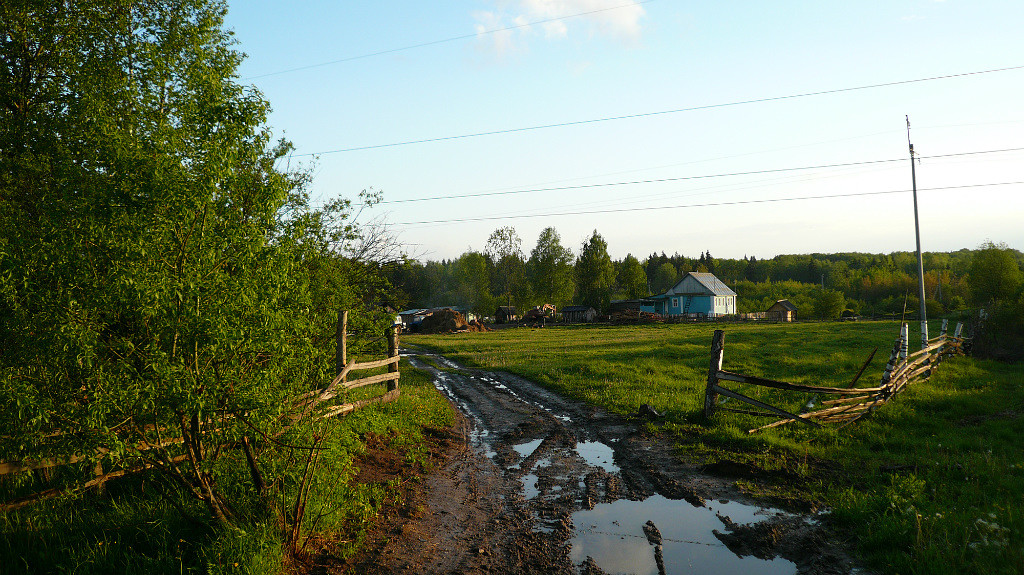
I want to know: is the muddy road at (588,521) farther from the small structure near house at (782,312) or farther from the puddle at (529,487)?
the small structure near house at (782,312)

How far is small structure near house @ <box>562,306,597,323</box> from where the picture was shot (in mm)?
72625

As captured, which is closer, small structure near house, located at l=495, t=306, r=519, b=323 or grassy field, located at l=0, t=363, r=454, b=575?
grassy field, located at l=0, t=363, r=454, b=575

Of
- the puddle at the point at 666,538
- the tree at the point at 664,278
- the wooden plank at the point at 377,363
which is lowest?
the puddle at the point at 666,538

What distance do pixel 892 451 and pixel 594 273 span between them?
203ft

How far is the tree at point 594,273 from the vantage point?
70.6 meters

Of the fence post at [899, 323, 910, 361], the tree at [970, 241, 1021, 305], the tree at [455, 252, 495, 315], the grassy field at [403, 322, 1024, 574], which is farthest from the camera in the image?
the tree at [455, 252, 495, 315]

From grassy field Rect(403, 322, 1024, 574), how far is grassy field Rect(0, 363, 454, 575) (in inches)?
229

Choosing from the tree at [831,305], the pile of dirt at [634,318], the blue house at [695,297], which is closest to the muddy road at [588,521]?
the pile of dirt at [634,318]

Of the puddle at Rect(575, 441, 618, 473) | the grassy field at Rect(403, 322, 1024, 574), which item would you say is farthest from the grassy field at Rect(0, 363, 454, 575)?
the grassy field at Rect(403, 322, 1024, 574)

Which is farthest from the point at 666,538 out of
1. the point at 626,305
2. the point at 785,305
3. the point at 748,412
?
the point at 785,305

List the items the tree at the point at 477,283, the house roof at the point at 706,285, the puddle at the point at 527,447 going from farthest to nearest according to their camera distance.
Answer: the tree at the point at 477,283, the house roof at the point at 706,285, the puddle at the point at 527,447

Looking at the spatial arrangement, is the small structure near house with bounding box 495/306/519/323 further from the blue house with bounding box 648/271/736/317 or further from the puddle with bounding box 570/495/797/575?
the puddle with bounding box 570/495/797/575

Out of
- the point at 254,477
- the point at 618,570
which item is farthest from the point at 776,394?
the point at 254,477

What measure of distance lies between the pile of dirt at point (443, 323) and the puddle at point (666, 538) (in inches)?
2022
